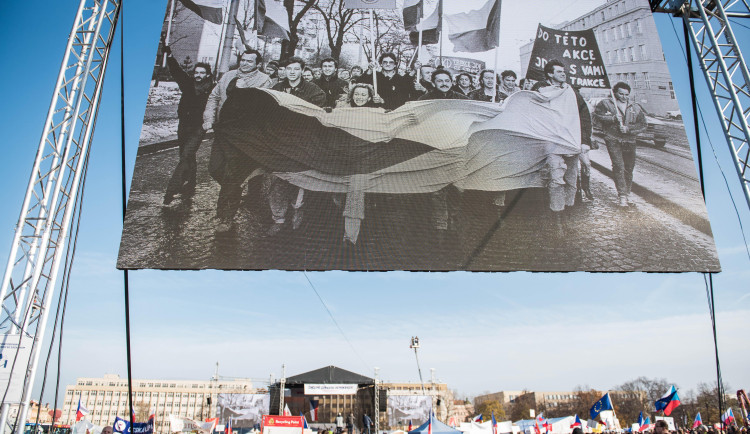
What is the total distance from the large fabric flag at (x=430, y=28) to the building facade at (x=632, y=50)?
1.29m

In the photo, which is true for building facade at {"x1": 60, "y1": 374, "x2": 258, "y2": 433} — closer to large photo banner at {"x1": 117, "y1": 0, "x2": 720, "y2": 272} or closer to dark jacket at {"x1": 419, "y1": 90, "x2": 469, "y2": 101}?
large photo banner at {"x1": 117, "y1": 0, "x2": 720, "y2": 272}

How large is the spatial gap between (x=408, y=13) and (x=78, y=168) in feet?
16.0

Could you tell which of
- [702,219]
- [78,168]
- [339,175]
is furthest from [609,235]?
[78,168]

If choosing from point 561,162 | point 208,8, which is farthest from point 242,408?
point 561,162

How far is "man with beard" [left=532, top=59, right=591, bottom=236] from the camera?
6.48m

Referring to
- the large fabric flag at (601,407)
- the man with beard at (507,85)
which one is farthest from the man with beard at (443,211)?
the large fabric flag at (601,407)

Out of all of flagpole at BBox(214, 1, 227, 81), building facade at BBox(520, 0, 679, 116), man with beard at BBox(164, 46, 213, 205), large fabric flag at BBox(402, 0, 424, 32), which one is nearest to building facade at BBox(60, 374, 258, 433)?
man with beard at BBox(164, 46, 213, 205)

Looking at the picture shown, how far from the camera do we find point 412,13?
7.31 meters

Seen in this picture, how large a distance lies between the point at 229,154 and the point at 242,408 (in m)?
14.4

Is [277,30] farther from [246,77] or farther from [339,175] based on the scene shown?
[339,175]

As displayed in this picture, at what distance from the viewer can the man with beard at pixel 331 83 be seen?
692 cm

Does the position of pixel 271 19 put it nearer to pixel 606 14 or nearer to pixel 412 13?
pixel 412 13

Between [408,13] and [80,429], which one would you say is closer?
[408,13]

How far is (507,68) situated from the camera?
23.6 ft
